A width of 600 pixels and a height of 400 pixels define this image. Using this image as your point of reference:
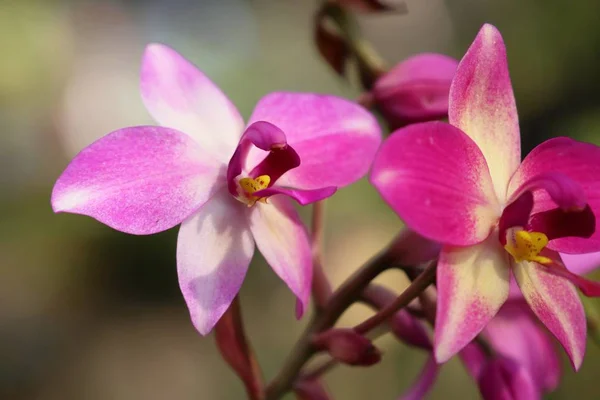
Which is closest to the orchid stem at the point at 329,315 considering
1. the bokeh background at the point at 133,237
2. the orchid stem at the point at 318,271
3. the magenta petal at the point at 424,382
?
the orchid stem at the point at 318,271

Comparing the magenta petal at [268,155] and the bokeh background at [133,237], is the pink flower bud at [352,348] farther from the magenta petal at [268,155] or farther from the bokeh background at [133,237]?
the bokeh background at [133,237]

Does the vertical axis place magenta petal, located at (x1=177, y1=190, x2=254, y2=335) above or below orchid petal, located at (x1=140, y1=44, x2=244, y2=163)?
below

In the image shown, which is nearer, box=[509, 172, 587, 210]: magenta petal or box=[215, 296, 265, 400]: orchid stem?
box=[509, 172, 587, 210]: magenta petal

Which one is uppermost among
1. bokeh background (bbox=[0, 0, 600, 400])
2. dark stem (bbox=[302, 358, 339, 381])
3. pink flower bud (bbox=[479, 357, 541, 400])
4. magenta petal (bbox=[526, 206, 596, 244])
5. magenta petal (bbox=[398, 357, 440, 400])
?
magenta petal (bbox=[526, 206, 596, 244])

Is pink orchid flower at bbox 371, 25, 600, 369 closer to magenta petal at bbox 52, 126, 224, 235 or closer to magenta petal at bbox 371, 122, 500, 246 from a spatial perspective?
magenta petal at bbox 371, 122, 500, 246

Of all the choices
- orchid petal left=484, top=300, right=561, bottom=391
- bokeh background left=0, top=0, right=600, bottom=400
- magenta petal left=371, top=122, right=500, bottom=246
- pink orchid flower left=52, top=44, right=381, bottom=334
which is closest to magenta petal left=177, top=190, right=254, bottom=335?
pink orchid flower left=52, top=44, right=381, bottom=334

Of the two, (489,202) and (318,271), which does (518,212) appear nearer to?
(489,202)
